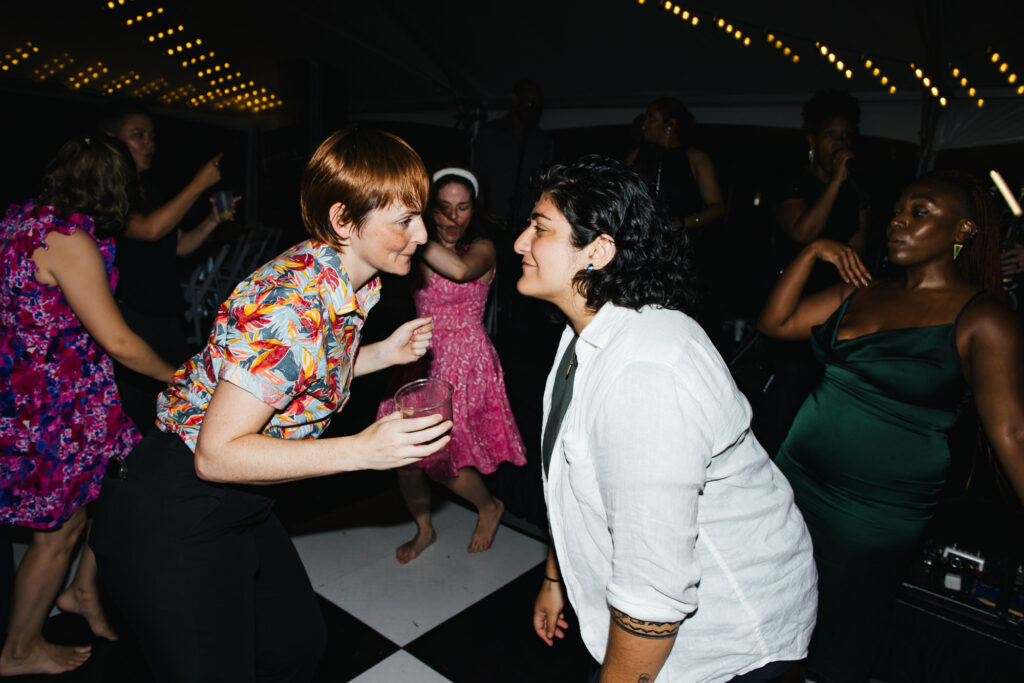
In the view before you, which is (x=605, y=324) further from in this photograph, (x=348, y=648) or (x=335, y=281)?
(x=348, y=648)

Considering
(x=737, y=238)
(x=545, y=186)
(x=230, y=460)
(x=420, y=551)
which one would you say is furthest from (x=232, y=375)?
(x=737, y=238)

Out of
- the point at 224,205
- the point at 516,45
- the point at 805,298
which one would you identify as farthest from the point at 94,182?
the point at 516,45

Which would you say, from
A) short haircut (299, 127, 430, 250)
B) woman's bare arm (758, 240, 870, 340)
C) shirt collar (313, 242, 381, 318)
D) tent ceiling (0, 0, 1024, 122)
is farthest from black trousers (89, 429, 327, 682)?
tent ceiling (0, 0, 1024, 122)

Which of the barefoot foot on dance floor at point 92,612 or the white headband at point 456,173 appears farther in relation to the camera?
the white headband at point 456,173

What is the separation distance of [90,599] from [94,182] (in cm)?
129

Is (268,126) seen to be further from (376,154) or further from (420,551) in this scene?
(376,154)

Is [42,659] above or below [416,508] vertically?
below

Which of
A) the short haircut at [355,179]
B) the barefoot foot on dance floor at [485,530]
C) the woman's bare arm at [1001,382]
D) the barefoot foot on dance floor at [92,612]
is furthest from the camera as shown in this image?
the barefoot foot on dance floor at [485,530]

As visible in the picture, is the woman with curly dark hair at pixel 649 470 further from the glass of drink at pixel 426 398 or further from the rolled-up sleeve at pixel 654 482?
the glass of drink at pixel 426 398

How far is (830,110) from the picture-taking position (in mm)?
2562

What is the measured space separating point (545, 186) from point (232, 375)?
0.66m

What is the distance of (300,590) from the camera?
136 centimetres

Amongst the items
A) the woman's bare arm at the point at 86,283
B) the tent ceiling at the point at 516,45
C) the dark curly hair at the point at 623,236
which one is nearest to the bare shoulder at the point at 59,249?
the woman's bare arm at the point at 86,283

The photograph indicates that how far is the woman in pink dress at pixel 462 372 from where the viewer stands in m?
2.29
